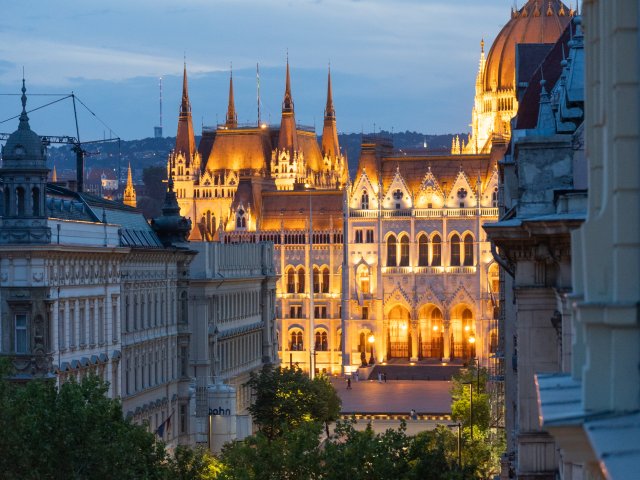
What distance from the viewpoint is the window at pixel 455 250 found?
165625mm

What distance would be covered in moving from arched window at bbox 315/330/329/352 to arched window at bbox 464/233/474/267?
1470cm

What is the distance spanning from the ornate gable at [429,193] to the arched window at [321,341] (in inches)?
578

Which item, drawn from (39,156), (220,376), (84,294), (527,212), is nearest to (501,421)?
(220,376)

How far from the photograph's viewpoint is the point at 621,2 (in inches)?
453

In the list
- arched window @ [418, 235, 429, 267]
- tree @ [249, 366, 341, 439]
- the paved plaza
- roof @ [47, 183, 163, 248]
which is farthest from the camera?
arched window @ [418, 235, 429, 267]

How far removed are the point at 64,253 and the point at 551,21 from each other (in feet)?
444

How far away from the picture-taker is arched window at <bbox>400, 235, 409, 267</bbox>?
166500 mm

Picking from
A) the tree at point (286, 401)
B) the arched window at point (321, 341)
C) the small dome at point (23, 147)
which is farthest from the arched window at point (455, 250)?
the small dome at point (23, 147)

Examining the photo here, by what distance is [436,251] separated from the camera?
545ft

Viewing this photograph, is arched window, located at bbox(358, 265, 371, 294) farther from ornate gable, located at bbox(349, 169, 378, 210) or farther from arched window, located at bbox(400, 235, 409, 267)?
ornate gable, located at bbox(349, 169, 378, 210)

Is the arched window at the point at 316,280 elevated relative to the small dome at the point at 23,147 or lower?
lower

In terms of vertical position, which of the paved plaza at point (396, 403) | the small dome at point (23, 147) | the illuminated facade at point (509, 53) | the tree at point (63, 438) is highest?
the illuminated facade at point (509, 53)

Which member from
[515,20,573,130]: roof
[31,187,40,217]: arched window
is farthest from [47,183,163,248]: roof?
[515,20,573,130]: roof

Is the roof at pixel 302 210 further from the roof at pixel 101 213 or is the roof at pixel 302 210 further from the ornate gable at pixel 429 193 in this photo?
the roof at pixel 101 213
